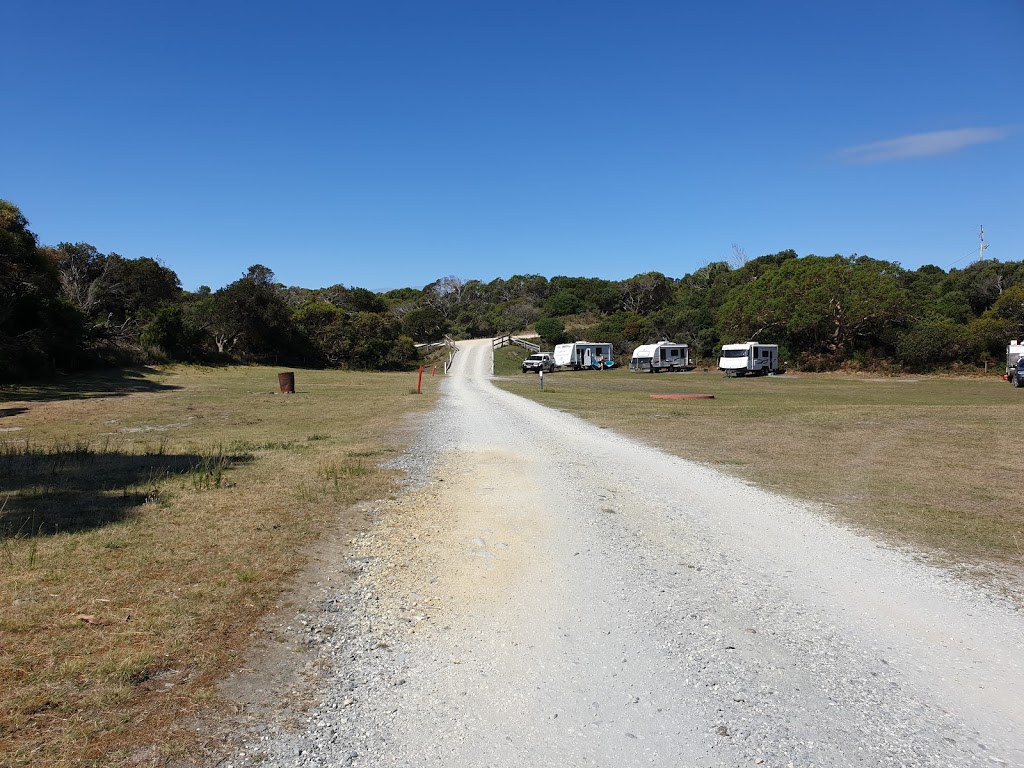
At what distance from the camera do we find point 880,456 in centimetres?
1073

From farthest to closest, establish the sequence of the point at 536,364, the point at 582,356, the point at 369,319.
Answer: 1. the point at 582,356
2. the point at 369,319
3. the point at 536,364

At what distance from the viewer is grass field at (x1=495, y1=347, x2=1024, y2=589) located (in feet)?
20.8

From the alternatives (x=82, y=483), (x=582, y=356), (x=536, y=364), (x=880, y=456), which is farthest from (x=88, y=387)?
(x=582, y=356)

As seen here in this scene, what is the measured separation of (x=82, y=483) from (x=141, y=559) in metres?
3.79

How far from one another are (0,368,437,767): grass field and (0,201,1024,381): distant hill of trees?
1477 centimetres

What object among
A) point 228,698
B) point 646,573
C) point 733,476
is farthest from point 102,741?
point 733,476

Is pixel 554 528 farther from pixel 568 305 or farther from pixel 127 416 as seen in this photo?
pixel 568 305

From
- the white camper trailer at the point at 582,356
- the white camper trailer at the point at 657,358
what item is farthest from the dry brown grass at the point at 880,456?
the white camper trailer at the point at 582,356

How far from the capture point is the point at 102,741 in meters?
2.83

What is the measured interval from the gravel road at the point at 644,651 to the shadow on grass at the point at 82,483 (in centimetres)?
294

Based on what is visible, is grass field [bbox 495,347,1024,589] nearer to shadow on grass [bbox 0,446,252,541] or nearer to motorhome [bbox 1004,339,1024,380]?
shadow on grass [bbox 0,446,252,541]

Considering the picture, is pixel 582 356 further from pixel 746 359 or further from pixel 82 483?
pixel 82 483

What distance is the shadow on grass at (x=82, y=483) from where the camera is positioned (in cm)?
620

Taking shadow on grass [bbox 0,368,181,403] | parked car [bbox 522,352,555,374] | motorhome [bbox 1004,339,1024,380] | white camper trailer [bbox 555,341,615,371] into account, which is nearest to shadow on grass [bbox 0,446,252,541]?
shadow on grass [bbox 0,368,181,403]
